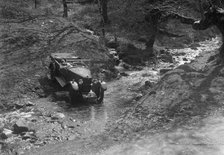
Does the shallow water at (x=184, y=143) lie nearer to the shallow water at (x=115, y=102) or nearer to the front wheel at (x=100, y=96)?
the shallow water at (x=115, y=102)

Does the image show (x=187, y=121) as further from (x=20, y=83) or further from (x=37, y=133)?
(x=20, y=83)

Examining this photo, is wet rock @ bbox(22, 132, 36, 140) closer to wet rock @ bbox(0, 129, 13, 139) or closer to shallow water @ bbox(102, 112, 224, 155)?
wet rock @ bbox(0, 129, 13, 139)

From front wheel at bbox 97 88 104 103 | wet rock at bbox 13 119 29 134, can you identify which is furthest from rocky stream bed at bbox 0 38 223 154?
front wheel at bbox 97 88 104 103

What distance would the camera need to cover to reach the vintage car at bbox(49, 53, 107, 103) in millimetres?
14031

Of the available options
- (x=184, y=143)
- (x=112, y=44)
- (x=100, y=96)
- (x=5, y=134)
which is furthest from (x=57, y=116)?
(x=112, y=44)

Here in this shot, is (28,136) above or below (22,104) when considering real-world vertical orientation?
above

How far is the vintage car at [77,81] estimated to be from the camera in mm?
14031

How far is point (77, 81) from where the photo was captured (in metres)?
14.1

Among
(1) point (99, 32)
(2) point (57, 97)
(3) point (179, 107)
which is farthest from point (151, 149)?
(1) point (99, 32)

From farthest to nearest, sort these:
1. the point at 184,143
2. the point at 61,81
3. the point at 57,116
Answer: the point at 61,81 < the point at 57,116 < the point at 184,143

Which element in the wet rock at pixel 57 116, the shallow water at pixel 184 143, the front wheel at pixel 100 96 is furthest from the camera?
the front wheel at pixel 100 96

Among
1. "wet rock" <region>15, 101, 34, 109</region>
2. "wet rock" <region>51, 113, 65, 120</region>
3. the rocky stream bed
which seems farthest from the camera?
"wet rock" <region>15, 101, 34, 109</region>

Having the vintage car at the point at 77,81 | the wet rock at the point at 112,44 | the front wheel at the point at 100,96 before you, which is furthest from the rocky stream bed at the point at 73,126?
the wet rock at the point at 112,44

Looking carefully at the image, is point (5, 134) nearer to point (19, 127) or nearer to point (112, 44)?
point (19, 127)
